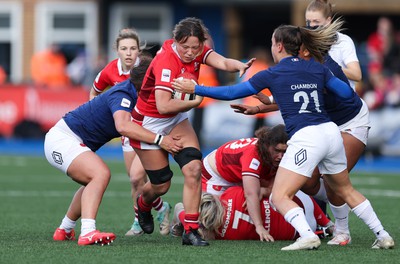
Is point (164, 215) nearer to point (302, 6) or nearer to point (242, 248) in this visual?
point (242, 248)

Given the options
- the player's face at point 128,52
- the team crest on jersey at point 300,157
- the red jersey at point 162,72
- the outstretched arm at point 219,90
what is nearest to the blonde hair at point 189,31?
the red jersey at point 162,72

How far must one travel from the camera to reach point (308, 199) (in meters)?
9.20

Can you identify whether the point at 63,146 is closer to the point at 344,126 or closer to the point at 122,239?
the point at 122,239

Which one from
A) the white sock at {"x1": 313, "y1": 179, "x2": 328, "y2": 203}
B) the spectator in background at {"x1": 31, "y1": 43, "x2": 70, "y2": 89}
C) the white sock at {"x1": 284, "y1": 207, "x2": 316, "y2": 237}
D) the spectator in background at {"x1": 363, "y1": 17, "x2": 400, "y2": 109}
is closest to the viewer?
the white sock at {"x1": 284, "y1": 207, "x2": 316, "y2": 237}

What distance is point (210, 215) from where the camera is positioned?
29.2 ft

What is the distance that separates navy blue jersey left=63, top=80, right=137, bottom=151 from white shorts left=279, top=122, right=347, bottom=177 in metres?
1.51

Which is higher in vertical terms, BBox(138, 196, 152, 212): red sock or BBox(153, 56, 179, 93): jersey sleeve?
BBox(153, 56, 179, 93): jersey sleeve

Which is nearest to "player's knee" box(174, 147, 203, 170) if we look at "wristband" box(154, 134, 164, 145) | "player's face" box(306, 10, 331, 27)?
"wristband" box(154, 134, 164, 145)

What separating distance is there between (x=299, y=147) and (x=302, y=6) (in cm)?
1758

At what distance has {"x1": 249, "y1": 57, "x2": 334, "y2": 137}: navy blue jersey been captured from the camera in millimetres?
8070

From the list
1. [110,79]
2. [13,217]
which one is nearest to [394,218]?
[110,79]

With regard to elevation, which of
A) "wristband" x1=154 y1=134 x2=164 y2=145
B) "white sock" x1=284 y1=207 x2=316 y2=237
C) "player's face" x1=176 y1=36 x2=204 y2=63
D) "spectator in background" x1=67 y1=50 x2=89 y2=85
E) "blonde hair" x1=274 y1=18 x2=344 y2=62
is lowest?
"spectator in background" x1=67 y1=50 x2=89 y2=85

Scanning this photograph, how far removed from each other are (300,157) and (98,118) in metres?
1.89

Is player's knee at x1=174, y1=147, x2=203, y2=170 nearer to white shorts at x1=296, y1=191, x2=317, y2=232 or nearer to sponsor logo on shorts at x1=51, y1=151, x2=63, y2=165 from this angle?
sponsor logo on shorts at x1=51, y1=151, x2=63, y2=165
